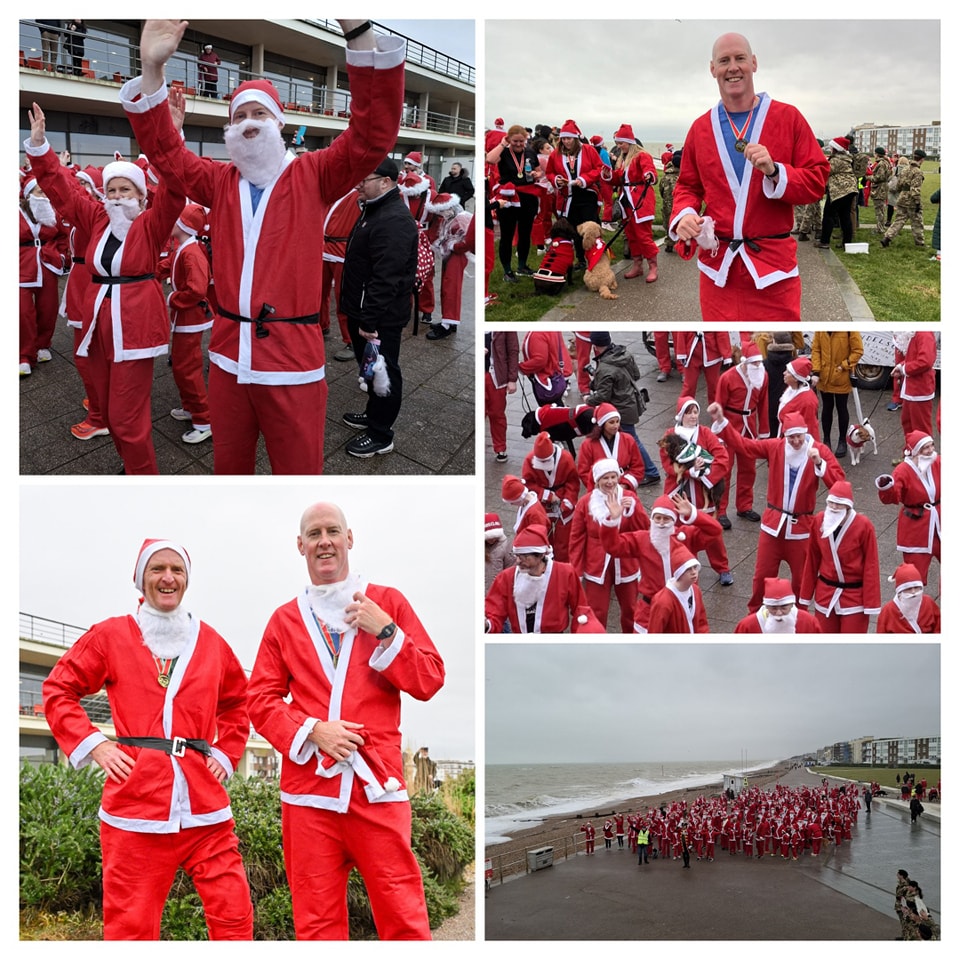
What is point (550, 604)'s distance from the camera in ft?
17.9

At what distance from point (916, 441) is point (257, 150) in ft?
14.3

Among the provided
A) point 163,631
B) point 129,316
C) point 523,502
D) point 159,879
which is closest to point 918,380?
point 523,502

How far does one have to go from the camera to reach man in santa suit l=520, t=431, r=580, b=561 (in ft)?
20.6

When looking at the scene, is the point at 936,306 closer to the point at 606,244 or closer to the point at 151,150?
the point at 606,244

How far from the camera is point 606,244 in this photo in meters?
7.49

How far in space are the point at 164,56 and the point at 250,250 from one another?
32.1 inches

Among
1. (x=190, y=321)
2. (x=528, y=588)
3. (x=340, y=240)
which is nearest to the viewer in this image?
(x=528, y=588)

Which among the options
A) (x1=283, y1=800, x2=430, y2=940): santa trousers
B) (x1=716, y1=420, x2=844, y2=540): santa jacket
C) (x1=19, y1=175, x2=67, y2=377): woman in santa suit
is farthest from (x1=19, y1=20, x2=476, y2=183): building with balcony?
(x1=283, y1=800, x2=430, y2=940): santa trousers

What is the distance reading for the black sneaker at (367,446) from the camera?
221 inches

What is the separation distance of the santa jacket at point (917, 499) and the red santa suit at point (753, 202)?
63.8 inches

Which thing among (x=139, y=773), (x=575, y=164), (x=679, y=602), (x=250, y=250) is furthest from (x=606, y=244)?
(x=139, y=773)

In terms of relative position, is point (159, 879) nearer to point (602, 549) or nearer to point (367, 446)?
point (367, 446)

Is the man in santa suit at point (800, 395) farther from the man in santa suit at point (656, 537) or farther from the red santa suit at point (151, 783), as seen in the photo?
the red santa suit at point (151, 783)

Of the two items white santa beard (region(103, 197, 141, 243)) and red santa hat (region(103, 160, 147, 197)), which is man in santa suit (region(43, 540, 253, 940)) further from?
red santa hat (region(103, 160, 147, 197))
